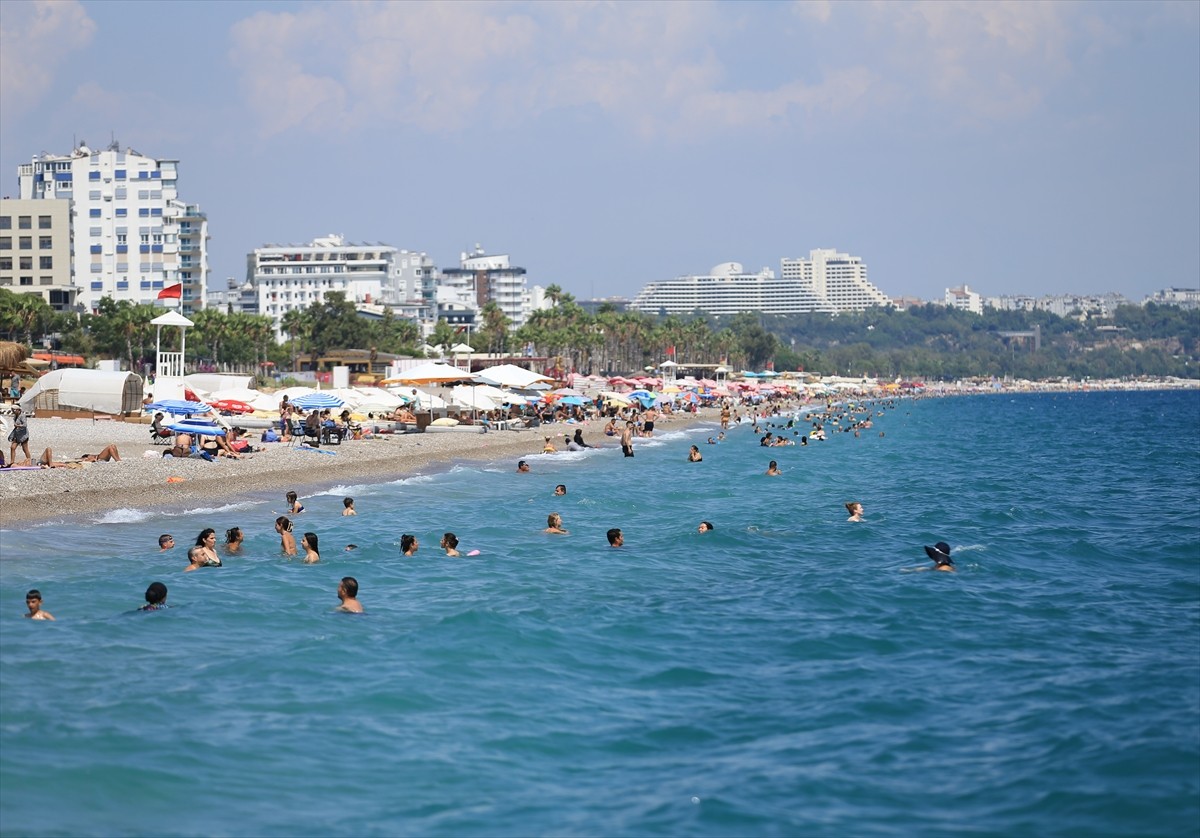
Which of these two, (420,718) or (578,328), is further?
(578,328)

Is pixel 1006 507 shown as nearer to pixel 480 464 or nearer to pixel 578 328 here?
pixel 480 464

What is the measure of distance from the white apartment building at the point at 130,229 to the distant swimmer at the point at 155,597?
106 metres

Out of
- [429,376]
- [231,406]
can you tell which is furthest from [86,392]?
[429,376]

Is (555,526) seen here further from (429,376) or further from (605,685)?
(429,376)

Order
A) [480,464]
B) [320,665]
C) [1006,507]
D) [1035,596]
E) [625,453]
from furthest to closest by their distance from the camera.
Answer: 1. [625,453]
2. [480,464]
3. [1006,507]
4. [1035,596]
5. [320,665]

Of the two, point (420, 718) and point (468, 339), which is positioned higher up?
point (468, 339)

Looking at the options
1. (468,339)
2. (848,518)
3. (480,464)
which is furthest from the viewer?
(468,339)

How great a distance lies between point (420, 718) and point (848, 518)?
57.7 ft

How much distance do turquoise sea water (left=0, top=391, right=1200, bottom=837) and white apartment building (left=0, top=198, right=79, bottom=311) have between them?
89684mm

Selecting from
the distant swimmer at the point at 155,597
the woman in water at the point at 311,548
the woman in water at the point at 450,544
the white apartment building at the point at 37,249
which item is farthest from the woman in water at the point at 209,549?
the white apartment building at the point at 37,249

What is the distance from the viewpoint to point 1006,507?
3083cm

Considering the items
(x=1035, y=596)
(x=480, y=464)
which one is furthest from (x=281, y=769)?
(x=480, y=464)

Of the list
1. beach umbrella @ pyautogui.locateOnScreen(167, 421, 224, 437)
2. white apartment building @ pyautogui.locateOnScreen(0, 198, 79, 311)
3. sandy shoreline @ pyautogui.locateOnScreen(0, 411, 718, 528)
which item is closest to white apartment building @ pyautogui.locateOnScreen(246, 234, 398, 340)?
white apartment building @ pyautogui.locateOnScreen(0, 198, 79, 311)

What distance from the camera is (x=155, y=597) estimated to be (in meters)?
15.9
